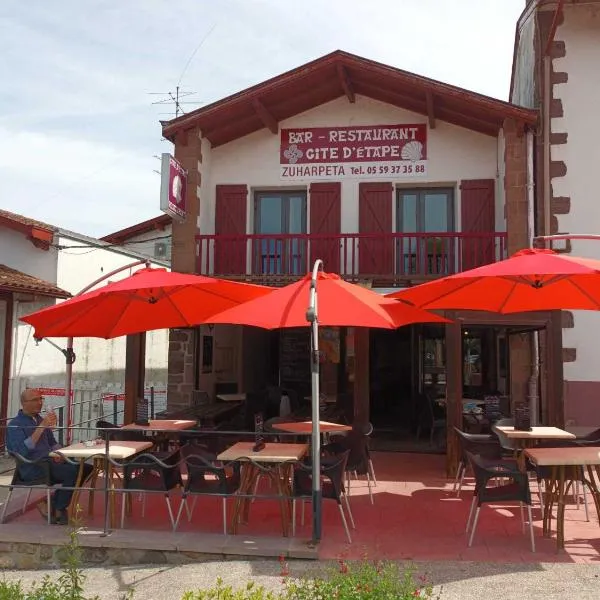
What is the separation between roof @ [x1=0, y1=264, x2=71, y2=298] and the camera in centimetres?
1095

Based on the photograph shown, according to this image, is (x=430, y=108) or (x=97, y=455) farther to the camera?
(x=430, y=108)

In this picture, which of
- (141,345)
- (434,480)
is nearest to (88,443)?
(141,345)

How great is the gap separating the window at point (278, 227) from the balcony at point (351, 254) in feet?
0.06

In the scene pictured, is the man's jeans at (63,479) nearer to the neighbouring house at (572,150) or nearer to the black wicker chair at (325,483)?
the black wicker chair at (325,483)

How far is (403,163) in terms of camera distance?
1171cm

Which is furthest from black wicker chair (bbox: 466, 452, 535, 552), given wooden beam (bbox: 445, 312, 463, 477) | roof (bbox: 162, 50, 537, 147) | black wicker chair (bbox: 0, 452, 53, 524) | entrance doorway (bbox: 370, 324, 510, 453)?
roof (bbox: 162, 50, 537, 147)

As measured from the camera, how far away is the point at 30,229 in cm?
1338

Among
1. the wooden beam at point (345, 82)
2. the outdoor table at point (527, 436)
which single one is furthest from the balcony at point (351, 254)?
the outdoor table at point (527, 436)

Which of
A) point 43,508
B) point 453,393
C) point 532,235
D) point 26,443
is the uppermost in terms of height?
point 532,235

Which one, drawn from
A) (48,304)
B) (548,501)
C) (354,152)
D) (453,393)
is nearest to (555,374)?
(453,393)

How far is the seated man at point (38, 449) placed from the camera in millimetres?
6102

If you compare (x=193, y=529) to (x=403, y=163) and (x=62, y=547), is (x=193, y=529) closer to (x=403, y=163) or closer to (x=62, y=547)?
(x=62, y=547)

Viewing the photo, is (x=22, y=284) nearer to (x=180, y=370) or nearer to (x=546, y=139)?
(x=180, y=370)

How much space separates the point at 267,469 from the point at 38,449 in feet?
7.94
